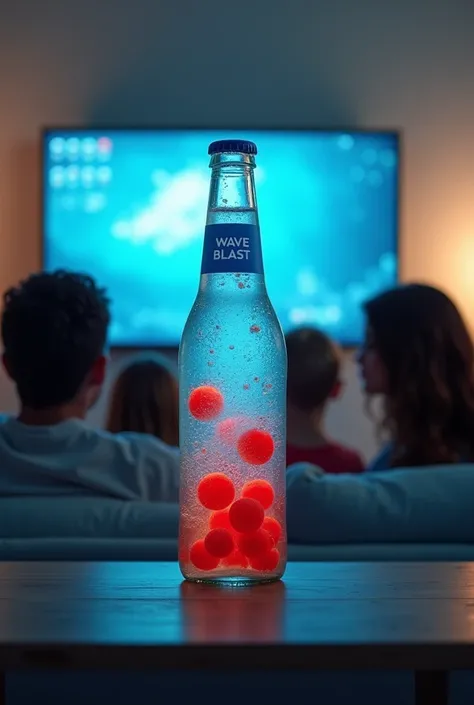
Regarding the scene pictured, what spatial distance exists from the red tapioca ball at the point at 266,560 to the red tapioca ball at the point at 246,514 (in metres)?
0.03

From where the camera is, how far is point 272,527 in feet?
2.57

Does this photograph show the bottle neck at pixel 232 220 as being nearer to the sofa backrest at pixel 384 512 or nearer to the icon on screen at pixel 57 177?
the sofa backrest at pixel 384 512

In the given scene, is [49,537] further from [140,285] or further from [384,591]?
[140,285]

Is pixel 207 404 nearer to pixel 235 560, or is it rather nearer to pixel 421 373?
pixel 235 560

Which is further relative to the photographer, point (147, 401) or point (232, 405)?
point (147, 401)

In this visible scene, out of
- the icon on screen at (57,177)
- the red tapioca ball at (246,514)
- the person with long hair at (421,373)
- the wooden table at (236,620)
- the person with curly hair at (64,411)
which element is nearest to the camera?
the wooden table at (236,620)

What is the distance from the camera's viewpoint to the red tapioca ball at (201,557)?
30.6 inches

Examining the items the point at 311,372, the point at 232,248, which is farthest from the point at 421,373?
the point at 232,248

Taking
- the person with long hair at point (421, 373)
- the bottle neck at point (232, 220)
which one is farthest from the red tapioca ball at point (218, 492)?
the person with long hair at point (421, 373)

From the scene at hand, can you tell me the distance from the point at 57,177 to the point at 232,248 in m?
3.53

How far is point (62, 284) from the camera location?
1648mm

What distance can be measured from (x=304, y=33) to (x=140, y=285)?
128 centimetres

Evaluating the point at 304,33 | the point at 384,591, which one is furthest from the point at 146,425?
the point at 304,33

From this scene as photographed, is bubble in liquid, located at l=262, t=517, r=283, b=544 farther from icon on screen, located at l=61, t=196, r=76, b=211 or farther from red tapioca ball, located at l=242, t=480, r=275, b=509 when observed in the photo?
icon on screen, located at l=61, t=196, r=76, b=211
